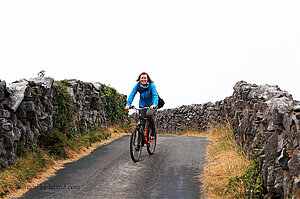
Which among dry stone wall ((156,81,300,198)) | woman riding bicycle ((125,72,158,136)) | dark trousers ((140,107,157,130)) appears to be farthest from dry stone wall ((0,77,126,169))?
dry stone wall ((156,81,300,198))

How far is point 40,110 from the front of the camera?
8.54 m

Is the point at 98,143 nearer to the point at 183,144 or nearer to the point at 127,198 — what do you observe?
the point at 183,144

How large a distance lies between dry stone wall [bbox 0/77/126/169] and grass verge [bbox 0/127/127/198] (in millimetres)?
284

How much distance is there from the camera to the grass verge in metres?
6.17

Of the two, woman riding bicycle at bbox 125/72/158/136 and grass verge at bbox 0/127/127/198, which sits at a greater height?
woman riding bicycle at bbox 125/72/158/136

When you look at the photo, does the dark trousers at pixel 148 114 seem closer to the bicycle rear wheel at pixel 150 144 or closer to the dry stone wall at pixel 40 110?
the bicycle rear wheel at pixel 150 144

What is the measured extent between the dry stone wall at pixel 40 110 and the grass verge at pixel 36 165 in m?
0.28

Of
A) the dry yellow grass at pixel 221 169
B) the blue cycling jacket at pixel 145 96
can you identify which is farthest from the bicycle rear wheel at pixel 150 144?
the dry yellow grass at pixel 221 169

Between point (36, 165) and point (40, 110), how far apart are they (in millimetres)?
1891

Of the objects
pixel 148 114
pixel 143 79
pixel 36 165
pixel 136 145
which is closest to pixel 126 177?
pixel 136 145

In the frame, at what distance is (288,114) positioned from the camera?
14.0 ft

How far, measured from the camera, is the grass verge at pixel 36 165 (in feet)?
20.2

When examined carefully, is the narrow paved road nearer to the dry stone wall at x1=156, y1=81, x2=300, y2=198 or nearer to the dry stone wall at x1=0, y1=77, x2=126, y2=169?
the dry stone wall at x1=0, y1=77, x2=126, y2=169

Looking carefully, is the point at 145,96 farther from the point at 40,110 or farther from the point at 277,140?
the point at 277,140
